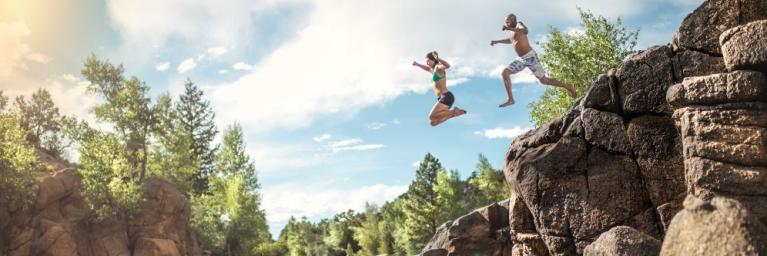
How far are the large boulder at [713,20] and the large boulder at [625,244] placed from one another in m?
4.50

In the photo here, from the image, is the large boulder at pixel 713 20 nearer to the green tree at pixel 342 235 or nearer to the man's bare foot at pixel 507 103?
the man's bare foot at pixel 507 103

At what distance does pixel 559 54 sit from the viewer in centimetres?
4262

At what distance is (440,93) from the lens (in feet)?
53.3

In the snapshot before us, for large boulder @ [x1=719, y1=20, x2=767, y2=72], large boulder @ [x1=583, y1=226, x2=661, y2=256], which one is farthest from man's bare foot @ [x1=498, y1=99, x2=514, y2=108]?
large boulder @ [x1=583, y1=226, x2=661, y2=256]

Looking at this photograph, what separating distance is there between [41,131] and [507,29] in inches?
2199

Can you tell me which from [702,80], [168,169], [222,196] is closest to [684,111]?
[702,80]

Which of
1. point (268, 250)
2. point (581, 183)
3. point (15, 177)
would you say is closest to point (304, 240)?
point (268, 250)

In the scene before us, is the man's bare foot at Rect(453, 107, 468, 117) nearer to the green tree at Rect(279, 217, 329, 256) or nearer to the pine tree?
the pine tree

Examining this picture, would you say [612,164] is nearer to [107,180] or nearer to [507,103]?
[507,103]

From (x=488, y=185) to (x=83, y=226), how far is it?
43524mm

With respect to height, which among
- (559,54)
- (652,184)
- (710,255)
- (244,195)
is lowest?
(710,255)

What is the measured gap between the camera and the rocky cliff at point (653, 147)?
9422mm

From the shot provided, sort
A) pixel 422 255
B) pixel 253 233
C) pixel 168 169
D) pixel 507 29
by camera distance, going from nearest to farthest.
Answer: pixel 507 29 < pixel 422 255 < pixel 168 169 < pixel 253 233

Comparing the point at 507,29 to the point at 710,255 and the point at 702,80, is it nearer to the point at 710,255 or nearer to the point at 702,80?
the point at 702,80
